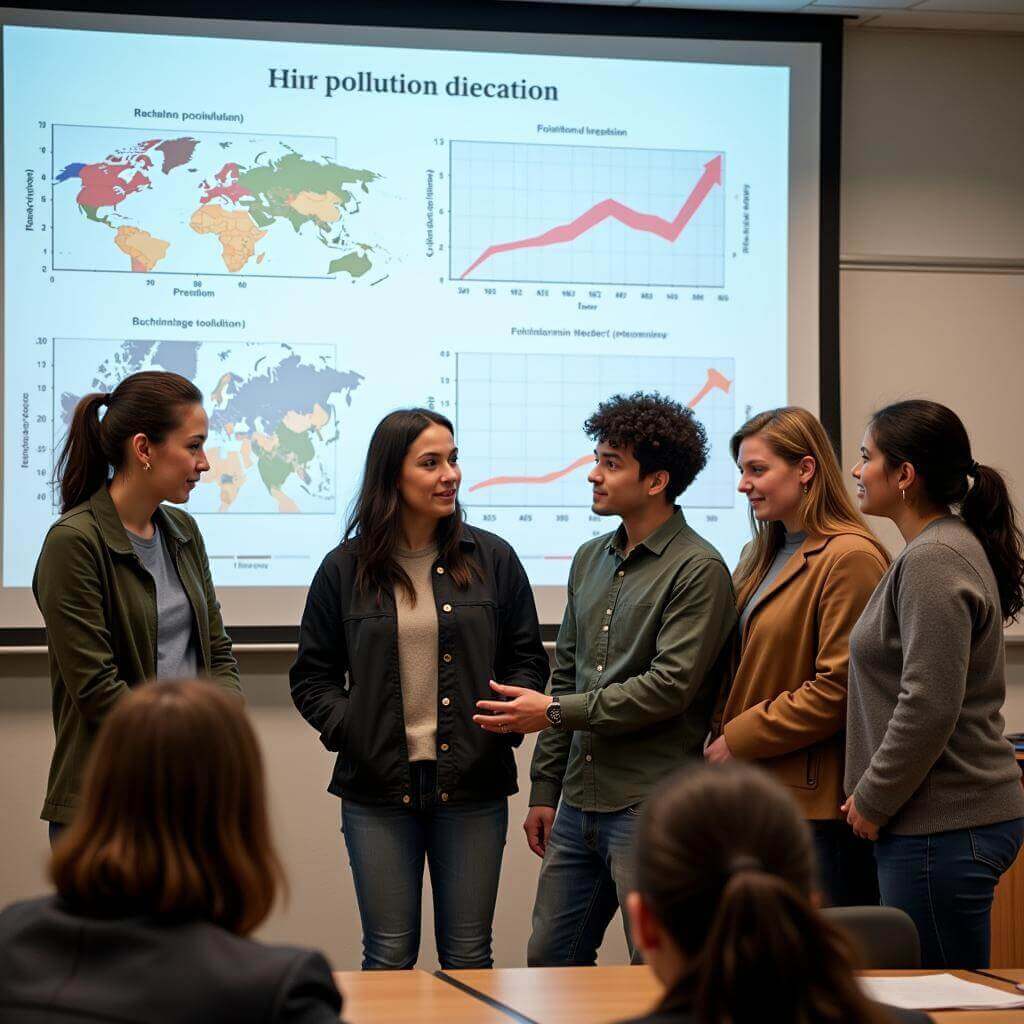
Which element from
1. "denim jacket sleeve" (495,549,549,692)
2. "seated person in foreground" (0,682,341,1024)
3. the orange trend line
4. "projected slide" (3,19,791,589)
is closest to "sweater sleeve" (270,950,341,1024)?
"seated person in foreground" (0,682,341,1024)

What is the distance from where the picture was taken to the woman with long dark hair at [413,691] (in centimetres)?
268

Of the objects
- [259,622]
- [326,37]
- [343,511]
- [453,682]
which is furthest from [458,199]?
[453,682]

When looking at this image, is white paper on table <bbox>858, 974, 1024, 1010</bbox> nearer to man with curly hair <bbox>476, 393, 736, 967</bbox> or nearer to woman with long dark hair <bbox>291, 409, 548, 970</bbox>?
man with curly hair <bbox>476, 393, 736, 967</bbox>

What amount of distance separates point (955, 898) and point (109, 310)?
2.88 metres

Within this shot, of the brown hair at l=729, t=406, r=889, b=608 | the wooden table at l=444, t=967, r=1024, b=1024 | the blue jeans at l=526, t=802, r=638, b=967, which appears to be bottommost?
the blue jeans at l=526, t=802, r=638, b=967

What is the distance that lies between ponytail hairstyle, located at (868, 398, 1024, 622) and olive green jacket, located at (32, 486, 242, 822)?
1580mm

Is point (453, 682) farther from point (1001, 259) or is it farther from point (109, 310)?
point (1001, 259)

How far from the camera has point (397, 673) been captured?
2.70m

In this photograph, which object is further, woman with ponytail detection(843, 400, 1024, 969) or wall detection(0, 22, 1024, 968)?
wall detection(0, 22, 1024, 968)

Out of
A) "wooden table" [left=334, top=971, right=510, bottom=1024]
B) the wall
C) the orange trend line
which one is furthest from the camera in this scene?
the wall

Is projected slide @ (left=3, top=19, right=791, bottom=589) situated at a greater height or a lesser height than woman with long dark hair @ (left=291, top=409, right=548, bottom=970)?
greater

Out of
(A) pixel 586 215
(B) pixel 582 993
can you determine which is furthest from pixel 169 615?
(A) pixel 586 215

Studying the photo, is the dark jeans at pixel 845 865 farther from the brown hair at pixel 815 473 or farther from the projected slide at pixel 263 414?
the projected slide at pixel 263 414

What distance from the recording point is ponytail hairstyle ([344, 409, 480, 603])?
9.12ft
